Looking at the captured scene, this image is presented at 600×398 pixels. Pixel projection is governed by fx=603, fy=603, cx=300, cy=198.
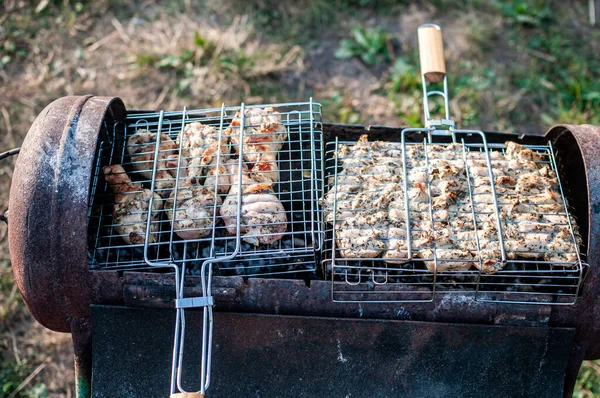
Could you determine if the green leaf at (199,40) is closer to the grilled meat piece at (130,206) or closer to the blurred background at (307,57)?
the blurred background at (307,57)

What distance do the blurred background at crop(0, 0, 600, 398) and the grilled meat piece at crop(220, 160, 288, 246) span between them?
2.32m

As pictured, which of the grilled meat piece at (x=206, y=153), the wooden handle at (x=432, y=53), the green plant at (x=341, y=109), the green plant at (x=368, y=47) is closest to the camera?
the grilled meat piece at (x=206, y=153)

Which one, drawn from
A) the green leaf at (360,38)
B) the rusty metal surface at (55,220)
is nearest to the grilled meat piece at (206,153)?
the rusty metal surface at (55,220)

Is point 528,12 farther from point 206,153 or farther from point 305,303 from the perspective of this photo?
point 305,303

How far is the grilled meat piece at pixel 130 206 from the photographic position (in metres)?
2.58

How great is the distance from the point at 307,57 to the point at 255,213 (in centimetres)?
294

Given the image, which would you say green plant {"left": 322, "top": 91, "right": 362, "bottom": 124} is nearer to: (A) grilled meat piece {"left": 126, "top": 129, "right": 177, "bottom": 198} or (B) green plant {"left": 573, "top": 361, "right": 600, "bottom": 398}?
(A) grilled meat piece {"left": 126, "top": 129, "right": 177, "bottom": 198}

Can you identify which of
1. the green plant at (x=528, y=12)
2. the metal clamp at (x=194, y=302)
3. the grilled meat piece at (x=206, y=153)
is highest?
the green plant at (x=528, y=12)

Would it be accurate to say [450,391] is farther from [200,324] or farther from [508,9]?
[508,9]

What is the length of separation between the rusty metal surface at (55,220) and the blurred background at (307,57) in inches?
92.7

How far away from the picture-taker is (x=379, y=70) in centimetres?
515

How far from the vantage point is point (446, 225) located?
255 centimetres

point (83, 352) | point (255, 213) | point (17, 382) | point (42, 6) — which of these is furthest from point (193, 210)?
point (42, 6)

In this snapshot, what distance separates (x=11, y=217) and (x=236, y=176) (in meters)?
0.94
